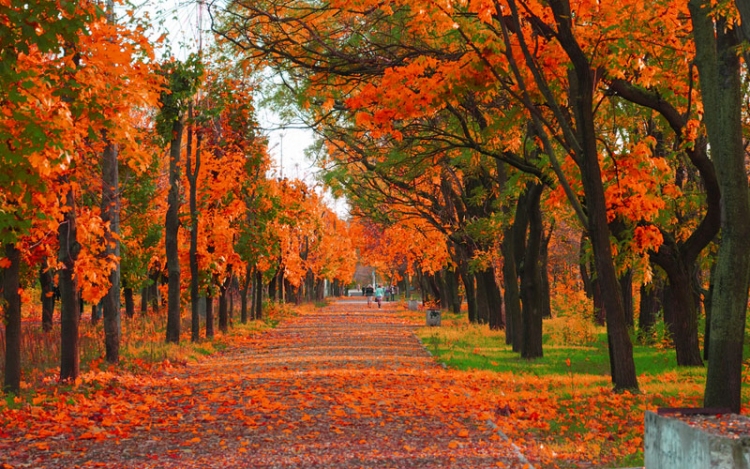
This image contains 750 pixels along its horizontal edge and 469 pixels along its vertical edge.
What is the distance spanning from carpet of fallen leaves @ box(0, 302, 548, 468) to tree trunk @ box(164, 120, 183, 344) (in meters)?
4.20

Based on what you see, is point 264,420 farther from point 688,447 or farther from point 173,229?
point 173,229

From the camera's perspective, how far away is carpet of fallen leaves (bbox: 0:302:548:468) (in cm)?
870

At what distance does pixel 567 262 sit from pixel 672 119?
4482 cm

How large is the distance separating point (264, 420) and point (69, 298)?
222 inches

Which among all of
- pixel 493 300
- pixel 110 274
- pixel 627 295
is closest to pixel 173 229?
pixel 110 274

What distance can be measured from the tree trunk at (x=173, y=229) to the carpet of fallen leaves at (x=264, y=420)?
420 centimetres

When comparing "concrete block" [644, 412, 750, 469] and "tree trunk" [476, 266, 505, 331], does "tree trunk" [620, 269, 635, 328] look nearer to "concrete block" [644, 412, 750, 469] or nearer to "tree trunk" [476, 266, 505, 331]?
"tree trunk" [476, 266, 505, 331]

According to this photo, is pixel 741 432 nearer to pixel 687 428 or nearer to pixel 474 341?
pixel 687 428

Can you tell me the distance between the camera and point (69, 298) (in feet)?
49.1

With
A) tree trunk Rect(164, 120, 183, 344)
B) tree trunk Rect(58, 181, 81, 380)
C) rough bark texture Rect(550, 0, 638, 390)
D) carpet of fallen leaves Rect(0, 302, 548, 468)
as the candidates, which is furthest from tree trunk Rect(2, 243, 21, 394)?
rough bark texture Rect(550, 0, 638, 390)

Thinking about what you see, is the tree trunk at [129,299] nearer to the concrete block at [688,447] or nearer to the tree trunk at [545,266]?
the tree trunk at [545,266]

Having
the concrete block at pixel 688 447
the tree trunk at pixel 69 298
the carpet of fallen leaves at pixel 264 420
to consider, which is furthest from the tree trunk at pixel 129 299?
the concrete block at pixel 688 447

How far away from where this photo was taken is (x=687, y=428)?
605 centimetres

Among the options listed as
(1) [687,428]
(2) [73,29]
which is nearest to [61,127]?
(2) [73,29]
